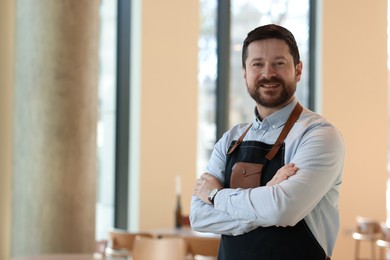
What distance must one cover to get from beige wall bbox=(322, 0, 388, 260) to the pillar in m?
5.40

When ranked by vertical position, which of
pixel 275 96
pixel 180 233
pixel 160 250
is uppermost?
pixel 275 96

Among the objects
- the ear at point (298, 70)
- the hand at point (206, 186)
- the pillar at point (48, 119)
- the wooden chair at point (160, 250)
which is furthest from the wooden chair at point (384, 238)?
the ear at point (298, 70)

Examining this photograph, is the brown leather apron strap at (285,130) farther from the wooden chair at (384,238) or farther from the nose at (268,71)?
the wooden chair at (384,238)

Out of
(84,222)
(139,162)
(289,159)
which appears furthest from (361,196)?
(289,159)

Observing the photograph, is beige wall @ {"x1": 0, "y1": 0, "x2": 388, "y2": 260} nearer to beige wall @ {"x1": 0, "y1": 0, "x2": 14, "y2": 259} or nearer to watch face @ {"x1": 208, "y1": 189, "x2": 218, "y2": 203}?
beige wall @ {"x1": 0, "y1": 0, "x2": 14, "y2": 259}

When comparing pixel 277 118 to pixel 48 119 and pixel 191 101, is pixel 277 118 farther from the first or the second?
pixel 191 101

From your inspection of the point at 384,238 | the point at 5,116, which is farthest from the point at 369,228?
the point at 5,116

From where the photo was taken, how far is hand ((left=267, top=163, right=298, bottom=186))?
7.45 feet

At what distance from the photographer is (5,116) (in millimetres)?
5738

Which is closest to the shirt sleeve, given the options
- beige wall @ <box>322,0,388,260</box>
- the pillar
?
the pillar

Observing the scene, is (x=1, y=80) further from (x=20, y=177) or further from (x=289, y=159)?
(x=289, y=159)

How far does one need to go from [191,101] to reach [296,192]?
6.15 m

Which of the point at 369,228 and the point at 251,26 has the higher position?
the point at 251,26

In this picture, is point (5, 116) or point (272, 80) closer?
point (272, 80)
